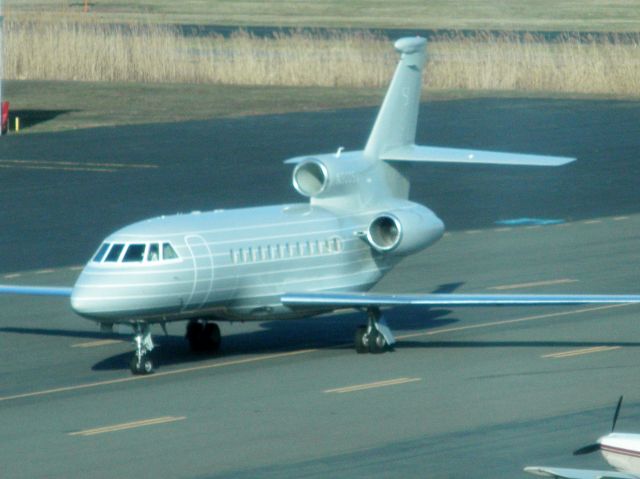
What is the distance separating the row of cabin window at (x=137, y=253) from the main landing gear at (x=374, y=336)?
12.7 feet

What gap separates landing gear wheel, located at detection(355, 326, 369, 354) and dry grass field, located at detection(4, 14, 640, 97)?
159ft

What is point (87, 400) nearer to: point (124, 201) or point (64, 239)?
point (64, 239)

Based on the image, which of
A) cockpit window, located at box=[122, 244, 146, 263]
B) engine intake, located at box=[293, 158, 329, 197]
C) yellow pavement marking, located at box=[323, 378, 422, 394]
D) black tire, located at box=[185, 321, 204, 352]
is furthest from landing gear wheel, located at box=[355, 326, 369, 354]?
cockpit window, located at box=[122, 244, 146, 263]

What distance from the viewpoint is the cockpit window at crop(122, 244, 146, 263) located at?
2639 centimetres

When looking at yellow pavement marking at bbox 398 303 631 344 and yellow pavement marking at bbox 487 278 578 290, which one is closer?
yellow pavement marking at bbox 398 303 631 344

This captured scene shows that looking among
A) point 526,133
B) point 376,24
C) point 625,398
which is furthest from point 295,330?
point 376,24

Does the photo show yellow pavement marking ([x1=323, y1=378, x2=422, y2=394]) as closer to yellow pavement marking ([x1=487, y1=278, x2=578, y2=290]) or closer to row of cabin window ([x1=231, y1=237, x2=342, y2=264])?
row of cabin window ([x1=231, y1=237, x2=342, y2=264])

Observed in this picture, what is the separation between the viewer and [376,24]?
366 ft

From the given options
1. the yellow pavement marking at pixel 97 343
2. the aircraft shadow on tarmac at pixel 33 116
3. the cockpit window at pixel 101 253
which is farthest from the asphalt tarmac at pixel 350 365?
the aircraft shadow on tarmac at pixel 33 116

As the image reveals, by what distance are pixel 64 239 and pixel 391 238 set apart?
14.9m

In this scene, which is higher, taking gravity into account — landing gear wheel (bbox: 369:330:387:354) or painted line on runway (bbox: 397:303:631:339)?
painted line on runway (bbox: 397:303:631:339)

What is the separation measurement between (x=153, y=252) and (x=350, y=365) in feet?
13.0

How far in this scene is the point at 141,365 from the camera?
87.6 feet

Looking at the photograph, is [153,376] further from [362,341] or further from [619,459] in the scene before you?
[619,459]
